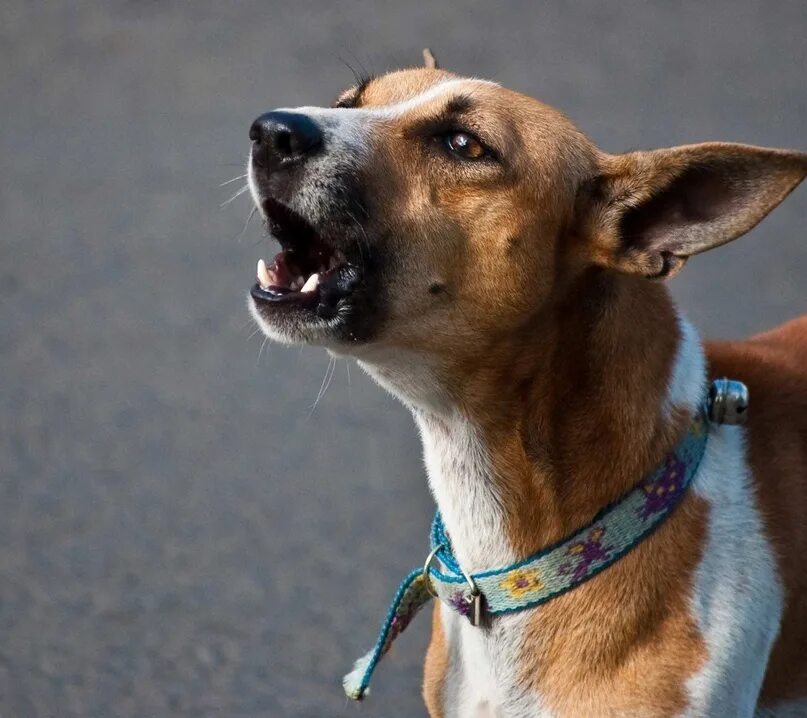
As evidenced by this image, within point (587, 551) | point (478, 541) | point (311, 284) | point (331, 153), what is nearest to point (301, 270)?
point (311, 284)

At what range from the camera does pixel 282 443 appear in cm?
464

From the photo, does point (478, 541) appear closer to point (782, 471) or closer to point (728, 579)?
point (728, 579)

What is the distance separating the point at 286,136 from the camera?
247cm

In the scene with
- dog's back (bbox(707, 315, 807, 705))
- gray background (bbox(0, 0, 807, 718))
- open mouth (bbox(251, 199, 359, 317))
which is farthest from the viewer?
gray background (bbox(0, 0, 807, 718))

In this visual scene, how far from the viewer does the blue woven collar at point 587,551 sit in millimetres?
2484

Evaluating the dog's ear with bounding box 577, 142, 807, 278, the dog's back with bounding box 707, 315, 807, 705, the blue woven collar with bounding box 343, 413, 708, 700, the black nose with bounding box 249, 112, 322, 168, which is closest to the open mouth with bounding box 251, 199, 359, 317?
the black nose with bounding box 249, 112, 322, 168

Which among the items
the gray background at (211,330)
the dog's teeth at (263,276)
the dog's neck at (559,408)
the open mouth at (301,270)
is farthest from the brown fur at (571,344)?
the gray background at (211,330)

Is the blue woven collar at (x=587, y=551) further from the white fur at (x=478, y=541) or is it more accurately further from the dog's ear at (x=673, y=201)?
the dog's ear at (x=673, y=201)

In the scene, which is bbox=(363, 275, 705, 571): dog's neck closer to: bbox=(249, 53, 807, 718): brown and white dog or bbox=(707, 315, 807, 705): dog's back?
bbox=(249, 53, 807, 718): brown and white dog

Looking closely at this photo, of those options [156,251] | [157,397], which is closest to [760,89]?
[156,251]

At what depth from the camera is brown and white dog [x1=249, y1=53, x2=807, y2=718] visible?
8.10 ft

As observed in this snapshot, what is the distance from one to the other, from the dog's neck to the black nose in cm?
45

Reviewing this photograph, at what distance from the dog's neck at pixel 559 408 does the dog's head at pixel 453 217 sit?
6cm

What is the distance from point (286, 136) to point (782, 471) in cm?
120
